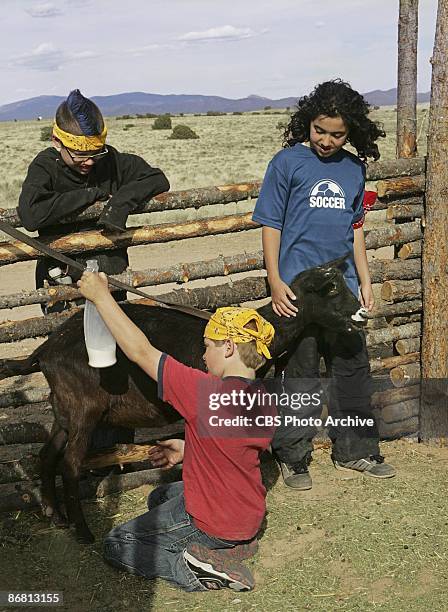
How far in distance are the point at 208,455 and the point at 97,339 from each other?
83 cm

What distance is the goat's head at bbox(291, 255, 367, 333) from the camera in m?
4.57

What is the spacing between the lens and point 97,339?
12.5 feet

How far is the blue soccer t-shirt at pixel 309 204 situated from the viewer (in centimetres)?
464

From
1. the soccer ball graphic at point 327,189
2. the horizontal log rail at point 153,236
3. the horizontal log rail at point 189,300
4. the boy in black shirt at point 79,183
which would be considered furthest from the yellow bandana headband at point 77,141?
the soccer ball graphic at point 327,189

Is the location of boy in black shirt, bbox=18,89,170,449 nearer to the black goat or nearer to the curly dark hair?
the black goat

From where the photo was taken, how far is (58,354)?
4238mm

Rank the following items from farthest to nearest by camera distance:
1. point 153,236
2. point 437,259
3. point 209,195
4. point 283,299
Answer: point 437,259, point 209,195, point 153,236, point 283,299

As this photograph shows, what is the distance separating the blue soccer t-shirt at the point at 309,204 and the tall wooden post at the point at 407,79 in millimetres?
1348

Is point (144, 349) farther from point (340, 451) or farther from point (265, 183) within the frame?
point (340, 451)

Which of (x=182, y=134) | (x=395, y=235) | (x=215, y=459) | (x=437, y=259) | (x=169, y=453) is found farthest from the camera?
(x=182, y=134)

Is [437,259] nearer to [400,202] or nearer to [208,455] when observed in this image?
[400,202]

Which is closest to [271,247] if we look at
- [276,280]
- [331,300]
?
[276,280]

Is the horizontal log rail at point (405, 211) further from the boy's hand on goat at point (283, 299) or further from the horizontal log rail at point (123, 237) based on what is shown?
the boy's hand on goat at point (283, 299)

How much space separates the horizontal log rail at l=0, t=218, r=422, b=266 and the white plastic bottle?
1.06 metres
